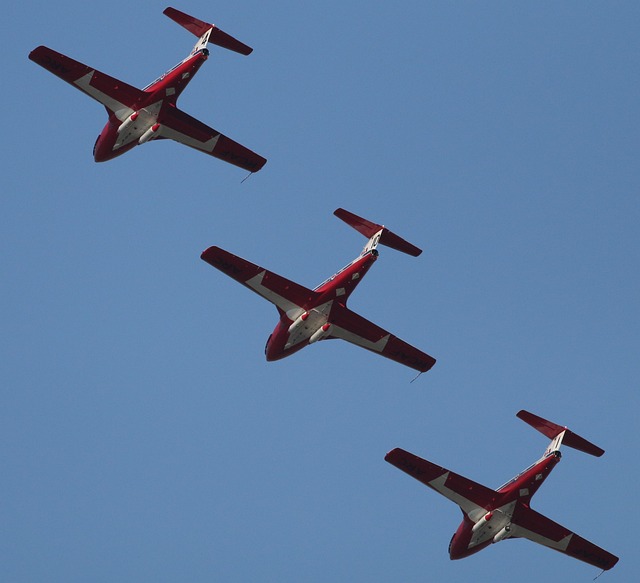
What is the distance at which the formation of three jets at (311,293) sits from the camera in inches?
3878

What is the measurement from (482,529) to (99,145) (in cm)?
3242

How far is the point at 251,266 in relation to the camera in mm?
99625

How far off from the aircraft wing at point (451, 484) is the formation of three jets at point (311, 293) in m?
0.06

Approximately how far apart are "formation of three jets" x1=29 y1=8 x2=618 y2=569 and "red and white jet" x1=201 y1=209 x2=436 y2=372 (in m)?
0.06

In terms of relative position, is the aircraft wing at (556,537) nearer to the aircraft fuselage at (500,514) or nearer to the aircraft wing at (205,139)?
the aircraft fuselage at (500,514)

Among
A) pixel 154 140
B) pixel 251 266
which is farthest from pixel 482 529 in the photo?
pixel 154 140

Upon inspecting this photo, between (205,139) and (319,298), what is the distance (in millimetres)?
12609

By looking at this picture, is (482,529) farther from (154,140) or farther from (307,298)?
(154,140)

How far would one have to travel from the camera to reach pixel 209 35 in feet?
321

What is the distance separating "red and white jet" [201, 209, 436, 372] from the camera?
9869cm

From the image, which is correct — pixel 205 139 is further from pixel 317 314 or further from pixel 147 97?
pixel 317 314

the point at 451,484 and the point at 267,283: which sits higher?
the point at 267,283

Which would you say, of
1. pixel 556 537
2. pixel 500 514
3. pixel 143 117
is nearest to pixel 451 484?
pixel 500 514

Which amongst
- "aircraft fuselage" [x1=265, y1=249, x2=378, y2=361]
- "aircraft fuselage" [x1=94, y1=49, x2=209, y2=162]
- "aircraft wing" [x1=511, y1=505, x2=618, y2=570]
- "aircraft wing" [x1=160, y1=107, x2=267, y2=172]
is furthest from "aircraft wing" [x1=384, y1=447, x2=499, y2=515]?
"aircraft fuselage" [x1=94, y1=49, x2=209, y2=162]
